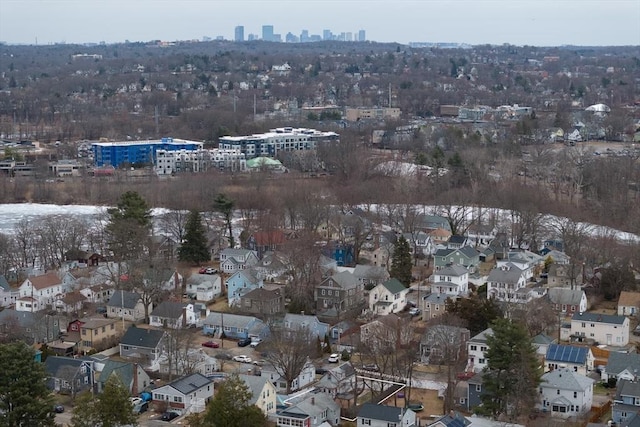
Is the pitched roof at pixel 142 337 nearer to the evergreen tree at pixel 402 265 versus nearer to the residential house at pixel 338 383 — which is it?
the residential house at pixel 338 383

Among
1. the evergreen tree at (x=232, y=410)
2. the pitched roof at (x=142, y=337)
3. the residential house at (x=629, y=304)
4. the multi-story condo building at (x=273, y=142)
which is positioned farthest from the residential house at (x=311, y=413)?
the multi-story condo building at (x=273, y=142)

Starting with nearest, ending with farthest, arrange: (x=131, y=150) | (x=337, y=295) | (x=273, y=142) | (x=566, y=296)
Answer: (x=566, y=296), (x=337, y=295), (x=131, y=150), (x=273, y=142)

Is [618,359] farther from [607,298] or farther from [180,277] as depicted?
[180,277]

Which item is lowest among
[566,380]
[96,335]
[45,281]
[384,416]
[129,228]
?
[96,335]

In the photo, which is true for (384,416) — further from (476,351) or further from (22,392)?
(22,392)

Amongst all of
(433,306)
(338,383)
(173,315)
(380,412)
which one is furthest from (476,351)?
(173,315)

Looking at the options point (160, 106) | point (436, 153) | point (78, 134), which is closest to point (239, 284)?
point (436, 153)
